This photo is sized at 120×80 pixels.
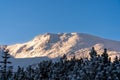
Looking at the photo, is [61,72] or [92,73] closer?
[92,73]

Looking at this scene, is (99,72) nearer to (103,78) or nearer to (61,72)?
(103,78)

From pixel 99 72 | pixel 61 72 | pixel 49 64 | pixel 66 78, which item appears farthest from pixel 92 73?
pixel 49 64

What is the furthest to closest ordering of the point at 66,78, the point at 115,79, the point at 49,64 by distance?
the point at 49,64, the point at 66,78, the point at 115,79

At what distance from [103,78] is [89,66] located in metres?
2.78

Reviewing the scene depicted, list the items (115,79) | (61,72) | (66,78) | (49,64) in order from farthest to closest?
(49,64) → (61,72) → (66,78) → (115,79)

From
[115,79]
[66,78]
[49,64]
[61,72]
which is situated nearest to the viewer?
[115,79]

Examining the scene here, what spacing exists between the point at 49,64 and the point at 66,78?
11.4 meters

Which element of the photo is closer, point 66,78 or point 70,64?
point 66,78

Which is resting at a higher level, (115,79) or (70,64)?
(70,64)

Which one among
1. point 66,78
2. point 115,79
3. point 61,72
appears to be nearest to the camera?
point 115,79

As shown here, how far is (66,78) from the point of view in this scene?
71.2 m

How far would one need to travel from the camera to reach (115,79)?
58719 mm

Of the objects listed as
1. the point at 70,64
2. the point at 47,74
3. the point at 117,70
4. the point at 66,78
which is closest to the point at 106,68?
the point at 117,70

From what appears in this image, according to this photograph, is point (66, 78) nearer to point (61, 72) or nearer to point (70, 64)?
point (61, 72)
